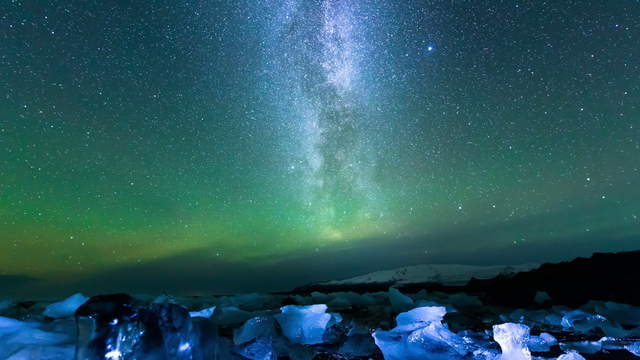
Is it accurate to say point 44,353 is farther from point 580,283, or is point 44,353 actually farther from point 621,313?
point 580,283

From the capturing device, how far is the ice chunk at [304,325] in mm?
5434

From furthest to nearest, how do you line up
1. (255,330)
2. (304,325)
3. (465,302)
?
(465,302)
(304,325)
(255,330)

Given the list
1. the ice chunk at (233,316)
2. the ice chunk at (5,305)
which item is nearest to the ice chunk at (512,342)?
the ice chunk at (233,316)

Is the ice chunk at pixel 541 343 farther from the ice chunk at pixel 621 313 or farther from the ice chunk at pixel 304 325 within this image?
the ice chunk at pixel 621 313

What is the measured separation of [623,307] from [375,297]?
715cm

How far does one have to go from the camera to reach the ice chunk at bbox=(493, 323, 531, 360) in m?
3.46

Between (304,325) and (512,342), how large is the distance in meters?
2.93

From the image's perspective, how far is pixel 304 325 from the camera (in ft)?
18.4

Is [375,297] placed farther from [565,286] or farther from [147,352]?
[147,352]

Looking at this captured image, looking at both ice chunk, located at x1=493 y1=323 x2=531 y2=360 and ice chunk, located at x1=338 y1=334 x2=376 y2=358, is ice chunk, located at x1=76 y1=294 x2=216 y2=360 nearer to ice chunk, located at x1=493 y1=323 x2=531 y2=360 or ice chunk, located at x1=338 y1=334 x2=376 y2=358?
ice chunk, located at x1=338 y1=334 x2=376 y2=358

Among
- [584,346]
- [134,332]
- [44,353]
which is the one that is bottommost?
[584,346]

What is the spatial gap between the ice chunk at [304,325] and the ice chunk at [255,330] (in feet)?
2.46

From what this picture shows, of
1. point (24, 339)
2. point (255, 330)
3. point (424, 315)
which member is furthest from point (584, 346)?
point (24, 339)

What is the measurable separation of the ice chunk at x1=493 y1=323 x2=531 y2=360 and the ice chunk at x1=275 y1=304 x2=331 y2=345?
247 cm
